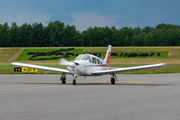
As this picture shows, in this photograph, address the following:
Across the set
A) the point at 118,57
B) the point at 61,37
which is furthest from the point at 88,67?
the point at 61,37

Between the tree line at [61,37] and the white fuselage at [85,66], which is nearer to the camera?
the white fuselage at [85,66]

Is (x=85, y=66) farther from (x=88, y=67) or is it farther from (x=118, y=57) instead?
(x=118, y=57)

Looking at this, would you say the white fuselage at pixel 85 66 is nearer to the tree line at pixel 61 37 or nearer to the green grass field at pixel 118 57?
the green grass field at pixel 118 57

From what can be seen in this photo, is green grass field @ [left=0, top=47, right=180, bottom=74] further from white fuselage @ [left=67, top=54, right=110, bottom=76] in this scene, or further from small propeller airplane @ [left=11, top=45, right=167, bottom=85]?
small propeller airplane @ [left=11, top=45, right=167, bottom=85]

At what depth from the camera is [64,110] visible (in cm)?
884

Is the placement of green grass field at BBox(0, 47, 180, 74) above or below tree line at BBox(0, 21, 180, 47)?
below

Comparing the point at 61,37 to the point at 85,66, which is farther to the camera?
the point at 61,37

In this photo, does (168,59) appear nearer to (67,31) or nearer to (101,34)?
(101,34)

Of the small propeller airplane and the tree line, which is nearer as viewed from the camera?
the small propeller airplane

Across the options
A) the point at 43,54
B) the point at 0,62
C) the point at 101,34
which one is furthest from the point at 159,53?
the point at 101,34

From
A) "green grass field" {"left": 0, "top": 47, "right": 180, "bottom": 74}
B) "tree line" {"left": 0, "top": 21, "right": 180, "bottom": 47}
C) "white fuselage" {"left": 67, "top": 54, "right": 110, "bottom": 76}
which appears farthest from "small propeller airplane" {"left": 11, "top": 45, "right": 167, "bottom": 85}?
"tree line" {"left": 0, "top": 21, "right": 180, "bottom": 47}

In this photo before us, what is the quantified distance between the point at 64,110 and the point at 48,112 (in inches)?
23.5

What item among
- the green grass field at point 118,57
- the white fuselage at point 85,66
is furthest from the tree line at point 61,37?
the white fuselage at point 85,66

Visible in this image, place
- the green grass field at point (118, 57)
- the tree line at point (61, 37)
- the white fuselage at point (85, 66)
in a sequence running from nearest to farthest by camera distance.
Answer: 1. the white fuselage at point (85, 66)
2. the green grass field at point (118, 57)
3. the tree line at point (61, 37)
